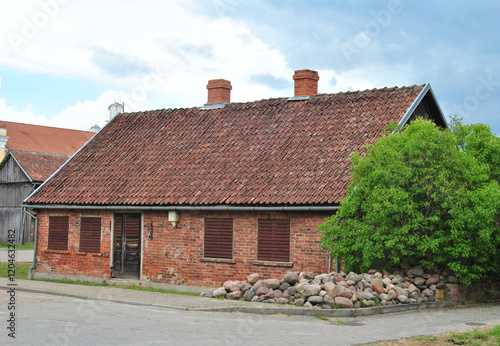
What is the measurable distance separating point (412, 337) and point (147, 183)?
39.8 ft

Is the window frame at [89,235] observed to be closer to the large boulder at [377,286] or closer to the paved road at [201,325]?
the paved road at [201,325]

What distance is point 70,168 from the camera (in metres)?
23.7

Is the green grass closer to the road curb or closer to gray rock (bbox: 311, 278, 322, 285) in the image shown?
the road curb

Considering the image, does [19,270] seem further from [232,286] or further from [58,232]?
[232,286]

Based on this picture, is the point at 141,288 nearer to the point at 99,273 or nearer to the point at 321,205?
the point at 99,273

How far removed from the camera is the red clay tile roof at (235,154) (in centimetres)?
1756

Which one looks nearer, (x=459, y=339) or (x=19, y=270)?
(x=459, y=339)

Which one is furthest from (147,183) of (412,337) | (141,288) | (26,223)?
(26,223)

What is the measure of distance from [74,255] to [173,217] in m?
4.87

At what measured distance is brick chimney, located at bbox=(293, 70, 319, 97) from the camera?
22.7m

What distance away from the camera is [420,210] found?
1498 centimetres

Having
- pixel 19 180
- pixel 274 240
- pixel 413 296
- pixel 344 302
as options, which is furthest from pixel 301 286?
pixel 19 180

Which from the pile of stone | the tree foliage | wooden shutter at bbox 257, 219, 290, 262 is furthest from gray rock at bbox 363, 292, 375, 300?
wooden shutter at bbox 257, 219, 290, 262

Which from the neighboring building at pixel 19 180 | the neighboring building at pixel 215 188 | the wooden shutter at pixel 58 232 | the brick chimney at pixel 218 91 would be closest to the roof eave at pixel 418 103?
the neighboring building at pixel 215 188
